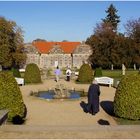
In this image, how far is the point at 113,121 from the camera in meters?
13.4

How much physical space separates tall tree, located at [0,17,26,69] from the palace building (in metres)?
21.1

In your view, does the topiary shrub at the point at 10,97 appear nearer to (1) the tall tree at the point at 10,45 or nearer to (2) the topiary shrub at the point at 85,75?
(2) the topiary shrub at the point at 85,75

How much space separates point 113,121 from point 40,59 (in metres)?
72.6

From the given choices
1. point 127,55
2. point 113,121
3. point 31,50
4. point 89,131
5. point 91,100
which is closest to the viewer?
point 89,131

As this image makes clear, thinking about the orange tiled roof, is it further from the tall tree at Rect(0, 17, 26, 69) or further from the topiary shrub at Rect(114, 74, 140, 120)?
the topiary shrub at Rect(114, 74, 140, 120)

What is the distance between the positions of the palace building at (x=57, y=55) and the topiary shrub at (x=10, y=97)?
70539 millimetres

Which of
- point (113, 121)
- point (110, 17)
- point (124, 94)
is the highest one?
point (110, 17)

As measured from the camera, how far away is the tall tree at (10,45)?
2250 inches

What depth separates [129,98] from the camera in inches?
530

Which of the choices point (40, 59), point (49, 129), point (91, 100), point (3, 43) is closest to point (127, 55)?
point (3, 43)

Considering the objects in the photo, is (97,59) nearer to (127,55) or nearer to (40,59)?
(127,55)

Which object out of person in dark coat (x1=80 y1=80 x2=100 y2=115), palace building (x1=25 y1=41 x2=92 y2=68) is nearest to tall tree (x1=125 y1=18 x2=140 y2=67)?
palace building (x1=25 y1=41 x2=92 y2=68)

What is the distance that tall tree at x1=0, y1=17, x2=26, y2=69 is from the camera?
→ 57.2 metres

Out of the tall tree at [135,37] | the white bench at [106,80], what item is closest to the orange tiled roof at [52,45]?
the tall tree at [135,37]
